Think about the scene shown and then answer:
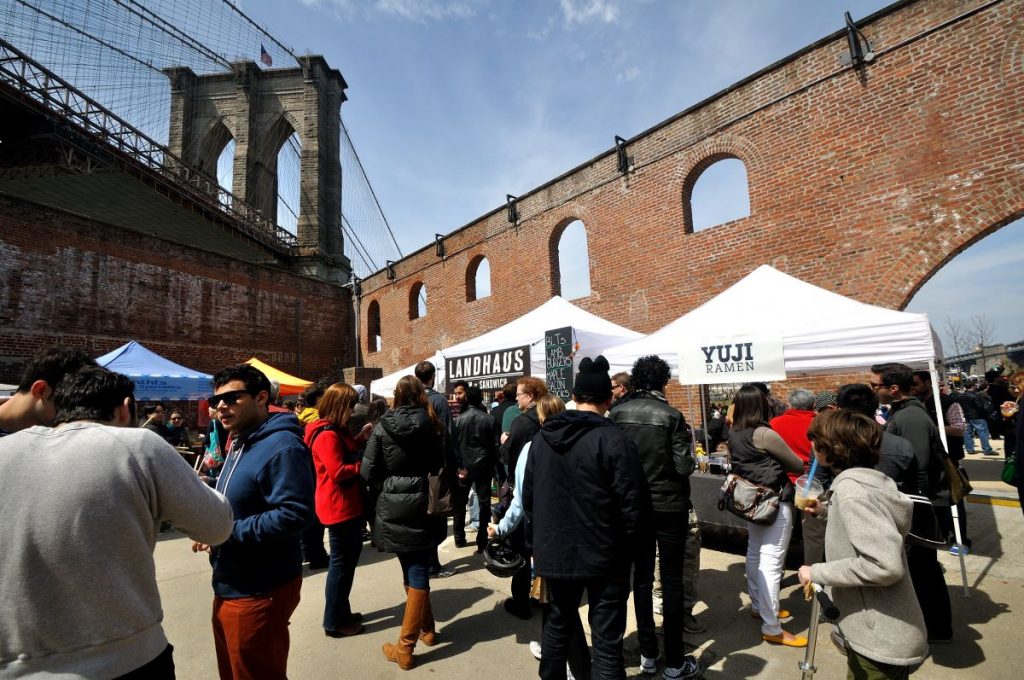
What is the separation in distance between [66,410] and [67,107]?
18625mm

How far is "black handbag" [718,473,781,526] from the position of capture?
321 cm

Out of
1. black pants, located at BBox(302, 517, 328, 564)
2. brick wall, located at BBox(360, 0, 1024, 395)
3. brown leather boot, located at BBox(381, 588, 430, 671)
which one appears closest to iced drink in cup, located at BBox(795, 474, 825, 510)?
brown leather boot, located at BBox(381, 588, 430, 671)

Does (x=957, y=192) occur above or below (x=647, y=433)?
above

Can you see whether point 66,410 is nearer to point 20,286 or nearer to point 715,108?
point 715,108

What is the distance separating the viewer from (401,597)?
4.15 metres

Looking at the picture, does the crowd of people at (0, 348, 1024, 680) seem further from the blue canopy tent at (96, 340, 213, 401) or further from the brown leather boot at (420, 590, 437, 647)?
the blue canopy tent at (96, 340, 213, 401)

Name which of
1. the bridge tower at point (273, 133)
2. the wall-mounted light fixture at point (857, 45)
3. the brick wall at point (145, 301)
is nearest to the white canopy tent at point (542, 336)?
the wall-mounted light fixture at point (857, 45)

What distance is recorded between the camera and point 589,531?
2.24 meters

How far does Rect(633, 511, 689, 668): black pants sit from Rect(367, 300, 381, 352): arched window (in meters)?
17.2

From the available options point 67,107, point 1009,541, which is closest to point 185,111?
point 67,107

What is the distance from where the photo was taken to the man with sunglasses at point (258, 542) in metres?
2.02

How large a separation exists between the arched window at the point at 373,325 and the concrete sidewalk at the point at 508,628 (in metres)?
14.3

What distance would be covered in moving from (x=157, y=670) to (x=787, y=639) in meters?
3.42

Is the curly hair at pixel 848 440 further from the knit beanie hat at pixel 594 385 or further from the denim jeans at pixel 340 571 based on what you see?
the denim jeans at pixel 340 571
